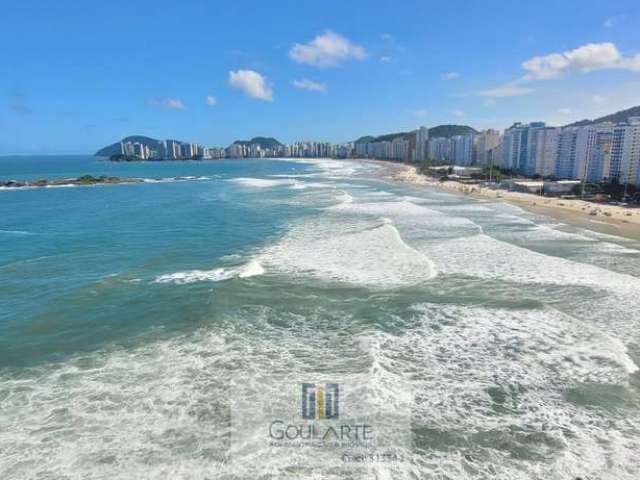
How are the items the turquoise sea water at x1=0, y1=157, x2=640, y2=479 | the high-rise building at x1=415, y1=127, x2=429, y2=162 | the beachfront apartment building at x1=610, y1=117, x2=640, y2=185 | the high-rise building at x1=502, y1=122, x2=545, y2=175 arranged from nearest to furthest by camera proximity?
the turquoise sea water at x1=0, y1=157, x2=640, y2=479
the beachfront apartment building at x1=610, y1=117, x2=640, y2=185
the high-rise building at x1=502, y1=122, x2=545, y2=175
the high-rise building at x1=415, y1=127, x2=429, y2=162

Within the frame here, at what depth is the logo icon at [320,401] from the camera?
26.9ft

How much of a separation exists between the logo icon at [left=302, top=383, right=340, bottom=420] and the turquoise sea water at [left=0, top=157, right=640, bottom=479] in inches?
22.9

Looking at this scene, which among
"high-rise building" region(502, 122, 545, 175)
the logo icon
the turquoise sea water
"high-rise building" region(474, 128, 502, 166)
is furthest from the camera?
"high-rise building" region(474, 128, 502, 166)

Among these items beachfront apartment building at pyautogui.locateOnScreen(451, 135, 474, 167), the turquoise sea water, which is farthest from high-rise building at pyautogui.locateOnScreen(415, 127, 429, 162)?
the turquoise sea water

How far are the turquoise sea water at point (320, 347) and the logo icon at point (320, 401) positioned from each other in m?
0.58

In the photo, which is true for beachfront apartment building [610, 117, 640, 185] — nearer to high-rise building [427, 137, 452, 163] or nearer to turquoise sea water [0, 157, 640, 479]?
turquoise sea water [0, 157, 640, 479]

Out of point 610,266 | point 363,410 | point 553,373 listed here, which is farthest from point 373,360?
point 610,266

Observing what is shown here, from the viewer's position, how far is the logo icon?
820 centimetres

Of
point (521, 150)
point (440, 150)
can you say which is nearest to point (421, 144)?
point (440, 150)

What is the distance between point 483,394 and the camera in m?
8.84

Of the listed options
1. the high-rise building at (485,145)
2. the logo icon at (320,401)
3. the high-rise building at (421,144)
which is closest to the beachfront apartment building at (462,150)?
the high-rise building at (485,145)

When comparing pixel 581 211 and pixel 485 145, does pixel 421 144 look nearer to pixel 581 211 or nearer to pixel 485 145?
pixel 485 145

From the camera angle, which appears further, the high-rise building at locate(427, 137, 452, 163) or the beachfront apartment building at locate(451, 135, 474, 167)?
the high-rise building at locate(427, 137, 452, 163)

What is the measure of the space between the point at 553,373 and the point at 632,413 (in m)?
1.70
